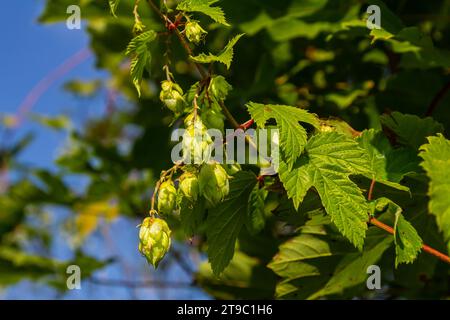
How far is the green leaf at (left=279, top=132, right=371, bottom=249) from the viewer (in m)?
0.77

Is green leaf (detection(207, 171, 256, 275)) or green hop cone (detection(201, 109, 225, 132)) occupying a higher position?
green hop cone (detection(201, 109, 225, 132))

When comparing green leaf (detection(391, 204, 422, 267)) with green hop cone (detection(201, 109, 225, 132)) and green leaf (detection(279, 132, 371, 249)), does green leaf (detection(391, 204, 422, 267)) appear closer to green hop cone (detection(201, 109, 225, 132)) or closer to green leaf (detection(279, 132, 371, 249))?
green leaf (detection(279, 132, 371, 249))

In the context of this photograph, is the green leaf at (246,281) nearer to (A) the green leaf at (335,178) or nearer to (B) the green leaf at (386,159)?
(B) the green leaf at (386,159)

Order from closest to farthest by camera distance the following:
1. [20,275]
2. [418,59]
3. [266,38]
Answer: [418,59], [266,38], [20,275]

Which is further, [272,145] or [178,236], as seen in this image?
[178,236]

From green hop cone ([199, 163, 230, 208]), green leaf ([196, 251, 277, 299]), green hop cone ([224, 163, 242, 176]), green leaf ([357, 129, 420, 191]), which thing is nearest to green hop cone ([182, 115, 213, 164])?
green hop cone ([199, 163, 230, 208])

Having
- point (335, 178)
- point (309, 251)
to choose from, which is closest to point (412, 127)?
point (335, 178)

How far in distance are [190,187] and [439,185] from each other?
31 cm

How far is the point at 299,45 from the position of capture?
171 cm

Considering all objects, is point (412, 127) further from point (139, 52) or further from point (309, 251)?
point (139, 52)

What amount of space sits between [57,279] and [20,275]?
0.13 meters

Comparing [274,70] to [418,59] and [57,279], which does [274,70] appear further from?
[57,279]

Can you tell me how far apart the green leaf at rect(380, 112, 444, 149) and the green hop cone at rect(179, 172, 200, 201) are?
36cm
